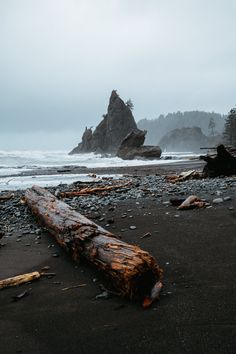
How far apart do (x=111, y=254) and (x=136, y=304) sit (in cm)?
64

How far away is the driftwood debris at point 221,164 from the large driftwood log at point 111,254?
7.86m

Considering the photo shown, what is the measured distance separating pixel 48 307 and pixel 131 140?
48920 mm

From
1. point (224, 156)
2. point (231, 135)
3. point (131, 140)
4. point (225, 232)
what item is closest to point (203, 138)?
point (231, 135)

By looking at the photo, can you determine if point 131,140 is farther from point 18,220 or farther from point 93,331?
point 93,331

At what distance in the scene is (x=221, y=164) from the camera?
12.2 meters

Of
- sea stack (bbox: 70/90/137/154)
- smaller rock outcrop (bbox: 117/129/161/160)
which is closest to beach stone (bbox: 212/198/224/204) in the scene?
smaller rock outcrop (bbox: 117/129/161/160)

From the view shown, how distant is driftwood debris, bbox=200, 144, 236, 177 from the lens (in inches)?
476

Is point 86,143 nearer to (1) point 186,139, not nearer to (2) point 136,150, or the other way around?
(2) point 136,150

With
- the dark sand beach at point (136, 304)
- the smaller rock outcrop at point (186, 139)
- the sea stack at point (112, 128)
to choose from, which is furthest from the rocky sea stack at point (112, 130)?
the dark sand beach at point (136, 304)

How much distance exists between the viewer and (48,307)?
10.8 feet

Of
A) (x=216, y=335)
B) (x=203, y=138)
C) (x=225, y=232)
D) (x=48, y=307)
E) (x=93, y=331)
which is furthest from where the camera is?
(x=203, y=138)

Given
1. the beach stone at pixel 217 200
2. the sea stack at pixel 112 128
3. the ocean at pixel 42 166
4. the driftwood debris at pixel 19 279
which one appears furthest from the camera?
the sea stack at pixel 112 128

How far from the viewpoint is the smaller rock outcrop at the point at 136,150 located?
46.5m

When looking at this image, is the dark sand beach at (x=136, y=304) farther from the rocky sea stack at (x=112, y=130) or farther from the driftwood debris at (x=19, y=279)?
the rocky sea stack at (x=112, y=130)
